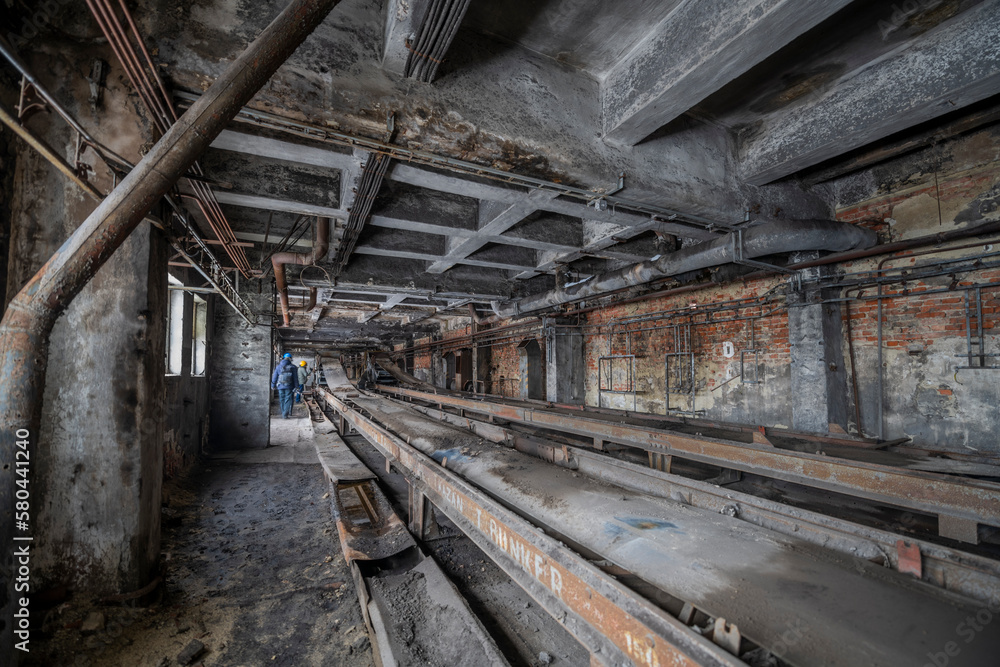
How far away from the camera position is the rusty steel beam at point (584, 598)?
3.92 feet

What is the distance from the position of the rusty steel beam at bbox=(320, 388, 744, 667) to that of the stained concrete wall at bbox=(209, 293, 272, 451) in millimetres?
5814

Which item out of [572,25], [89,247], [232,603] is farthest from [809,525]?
[232,603]

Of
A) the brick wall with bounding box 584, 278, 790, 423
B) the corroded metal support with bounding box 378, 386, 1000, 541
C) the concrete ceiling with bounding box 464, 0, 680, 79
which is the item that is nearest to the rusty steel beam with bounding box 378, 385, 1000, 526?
the corroded metal support with bounding box 378, 386, 1000, 541

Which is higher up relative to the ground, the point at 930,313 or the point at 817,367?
the point at 930,313

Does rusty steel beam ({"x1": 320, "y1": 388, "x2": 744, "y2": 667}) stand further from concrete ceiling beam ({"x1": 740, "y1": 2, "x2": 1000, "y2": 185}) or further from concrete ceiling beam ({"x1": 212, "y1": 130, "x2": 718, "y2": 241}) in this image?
concrete ceiling beam ({"x1": 740, "y1": 2, "x2": 1000, "y2": 185})

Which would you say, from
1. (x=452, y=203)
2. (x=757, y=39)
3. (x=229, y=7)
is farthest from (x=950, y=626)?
(x=452, y=203)

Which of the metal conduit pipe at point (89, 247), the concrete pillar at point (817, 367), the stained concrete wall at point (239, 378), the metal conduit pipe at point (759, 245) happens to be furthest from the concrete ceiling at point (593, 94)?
the stained concrete wall at point (239, 378)

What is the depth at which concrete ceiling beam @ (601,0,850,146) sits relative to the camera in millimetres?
2059

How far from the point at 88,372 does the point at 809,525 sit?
12.4 ft

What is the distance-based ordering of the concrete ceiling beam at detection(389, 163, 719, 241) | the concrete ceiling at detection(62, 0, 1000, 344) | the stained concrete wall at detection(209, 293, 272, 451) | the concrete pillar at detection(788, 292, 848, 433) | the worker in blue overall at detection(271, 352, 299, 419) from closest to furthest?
the concrete ceiling at detection(62, 0, 1000, 344) → the concrete ceiling beam at detection(389, 163, 719, 241) → the concrete pillar at detection(788, 292, 848, 433) → the stained concrete wall at detection(209, 293, 272, 451) → the worker in blue overall at detection(271, 352, 299, 419)

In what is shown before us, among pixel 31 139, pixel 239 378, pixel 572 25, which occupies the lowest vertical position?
pixel 239 378

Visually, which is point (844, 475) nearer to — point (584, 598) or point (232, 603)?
point (584, 598)

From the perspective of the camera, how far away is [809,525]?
2078 millimetres

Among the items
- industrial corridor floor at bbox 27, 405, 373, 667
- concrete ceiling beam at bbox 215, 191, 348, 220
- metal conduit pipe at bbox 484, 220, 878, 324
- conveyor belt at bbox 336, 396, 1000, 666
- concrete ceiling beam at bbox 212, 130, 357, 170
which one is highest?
concrete ceiling beam at bbox 212, 130, 357, 170
